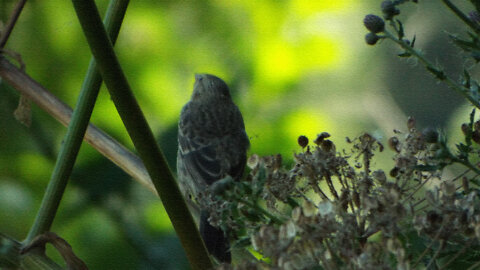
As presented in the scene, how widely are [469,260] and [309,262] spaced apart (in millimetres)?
161

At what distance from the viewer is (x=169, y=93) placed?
1.30m

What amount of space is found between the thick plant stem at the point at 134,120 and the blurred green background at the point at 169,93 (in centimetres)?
70

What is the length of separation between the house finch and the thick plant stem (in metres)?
0.41

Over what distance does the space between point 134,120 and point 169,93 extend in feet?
2.75

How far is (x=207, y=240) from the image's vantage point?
2.89ft

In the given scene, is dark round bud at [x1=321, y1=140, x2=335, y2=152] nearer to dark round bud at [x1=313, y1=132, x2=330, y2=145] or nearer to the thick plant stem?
dark round bud at [x1=313, y1=132, x2=330, y2=145]

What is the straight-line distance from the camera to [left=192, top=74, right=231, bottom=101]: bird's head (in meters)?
1.37

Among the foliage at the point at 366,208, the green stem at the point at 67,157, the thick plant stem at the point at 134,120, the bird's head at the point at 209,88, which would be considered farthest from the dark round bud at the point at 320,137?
the bird's head at the point at 209,88

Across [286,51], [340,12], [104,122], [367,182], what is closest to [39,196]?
[104,122]

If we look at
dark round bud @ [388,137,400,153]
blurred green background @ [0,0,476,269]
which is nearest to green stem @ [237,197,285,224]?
dark round bud @ [388,137,400,153]

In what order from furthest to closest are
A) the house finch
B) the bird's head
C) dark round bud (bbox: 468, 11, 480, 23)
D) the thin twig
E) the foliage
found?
the bird's head < the house finch < the thin twig < dark round bud (bbox: 468, 11, 480, 23) < the foliage

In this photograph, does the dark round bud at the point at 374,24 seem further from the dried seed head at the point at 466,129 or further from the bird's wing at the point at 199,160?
the bird's wing at the point at 199,160

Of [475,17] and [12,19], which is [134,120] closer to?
[475,17]

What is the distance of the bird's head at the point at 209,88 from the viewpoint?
137 centimetres
